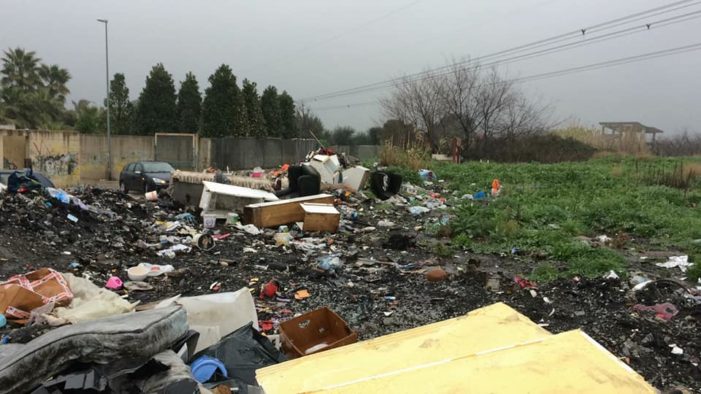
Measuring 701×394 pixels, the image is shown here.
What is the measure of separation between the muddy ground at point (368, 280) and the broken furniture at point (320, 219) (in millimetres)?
A: 220

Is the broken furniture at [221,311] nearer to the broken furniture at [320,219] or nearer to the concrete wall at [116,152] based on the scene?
the broken furniture at [320,219]

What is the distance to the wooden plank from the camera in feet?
29.3

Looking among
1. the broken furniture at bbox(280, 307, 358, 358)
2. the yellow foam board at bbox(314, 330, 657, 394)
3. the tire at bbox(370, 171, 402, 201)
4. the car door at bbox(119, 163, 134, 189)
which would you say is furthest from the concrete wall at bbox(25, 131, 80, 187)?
the yellow foam board at bbox(314, 330, 657, 394)

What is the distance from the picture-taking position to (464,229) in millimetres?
8492

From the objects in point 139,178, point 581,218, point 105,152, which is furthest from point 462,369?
point 105,152

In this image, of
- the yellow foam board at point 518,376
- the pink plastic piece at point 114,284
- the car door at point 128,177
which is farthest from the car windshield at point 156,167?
the yellow foam board at point 518,376

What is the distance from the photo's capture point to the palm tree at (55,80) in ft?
126

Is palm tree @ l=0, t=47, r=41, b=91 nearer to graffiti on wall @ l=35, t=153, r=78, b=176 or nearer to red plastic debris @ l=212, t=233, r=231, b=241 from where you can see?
graffiti on wall @ l=35, t=153, r=78, b=176

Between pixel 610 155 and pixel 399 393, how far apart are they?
84.3 ft

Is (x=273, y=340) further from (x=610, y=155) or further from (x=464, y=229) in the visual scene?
(x=610, y=155)

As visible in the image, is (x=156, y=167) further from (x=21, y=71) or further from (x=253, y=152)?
(x=21, y=71)

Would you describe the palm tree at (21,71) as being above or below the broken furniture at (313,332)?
above

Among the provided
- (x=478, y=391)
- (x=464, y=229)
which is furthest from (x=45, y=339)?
(x=464, y=229)

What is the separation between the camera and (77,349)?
7.65 ft
